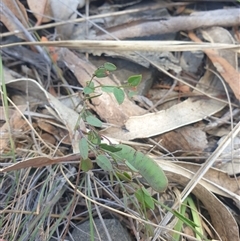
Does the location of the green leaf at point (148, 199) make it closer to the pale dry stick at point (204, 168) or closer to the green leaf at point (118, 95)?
the pale dry stick at point (204, 168)

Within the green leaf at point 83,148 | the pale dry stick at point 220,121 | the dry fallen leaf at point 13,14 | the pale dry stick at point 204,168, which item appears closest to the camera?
the green leaf at point 83,148

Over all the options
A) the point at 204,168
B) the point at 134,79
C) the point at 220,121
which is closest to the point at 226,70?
the point at 220,121

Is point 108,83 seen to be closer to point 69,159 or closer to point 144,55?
point 144,55

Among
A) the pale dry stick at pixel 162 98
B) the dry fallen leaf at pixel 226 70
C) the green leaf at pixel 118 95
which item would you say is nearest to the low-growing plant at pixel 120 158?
the green leaf at pixel 118 95

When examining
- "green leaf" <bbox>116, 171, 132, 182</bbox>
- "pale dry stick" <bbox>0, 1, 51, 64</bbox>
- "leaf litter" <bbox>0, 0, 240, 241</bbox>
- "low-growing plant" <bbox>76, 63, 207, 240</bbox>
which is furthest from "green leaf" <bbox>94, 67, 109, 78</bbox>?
"pale dry stick" <bbox>0, 1, 51, 64</bbox>

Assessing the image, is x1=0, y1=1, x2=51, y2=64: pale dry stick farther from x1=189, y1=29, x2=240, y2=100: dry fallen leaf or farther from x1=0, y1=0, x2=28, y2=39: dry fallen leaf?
x1=189, y1=29, x2=240, y2=100: dry fallen leaf

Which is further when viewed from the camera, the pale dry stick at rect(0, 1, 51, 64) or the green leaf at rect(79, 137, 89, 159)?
the pale dry stick at rect(0, 1, 51, 64)

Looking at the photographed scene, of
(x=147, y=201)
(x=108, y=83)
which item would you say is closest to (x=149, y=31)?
(x=108, y=83)

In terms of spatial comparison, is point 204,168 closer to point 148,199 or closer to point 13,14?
point 148,199
